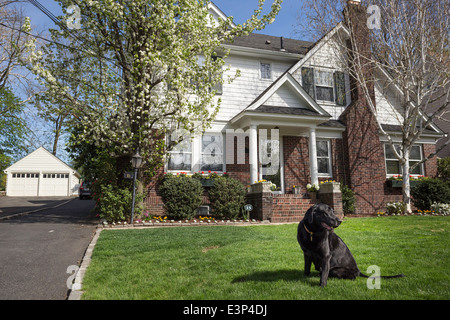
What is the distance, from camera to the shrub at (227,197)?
1080 cm

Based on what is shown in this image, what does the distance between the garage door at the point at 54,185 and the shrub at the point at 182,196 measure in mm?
26054

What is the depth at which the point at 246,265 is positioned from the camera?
4617 millimetres

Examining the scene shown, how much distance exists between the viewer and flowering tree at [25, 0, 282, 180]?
9070mm

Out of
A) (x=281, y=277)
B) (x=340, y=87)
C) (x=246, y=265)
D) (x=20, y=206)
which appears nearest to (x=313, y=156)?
(x=340, y=87)

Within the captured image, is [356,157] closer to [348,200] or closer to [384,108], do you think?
[348,200]

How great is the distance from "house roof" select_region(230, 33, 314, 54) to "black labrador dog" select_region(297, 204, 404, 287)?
39.3 feet

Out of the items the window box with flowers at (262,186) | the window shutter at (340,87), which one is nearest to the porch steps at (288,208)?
the window box with flowers at (262,186)

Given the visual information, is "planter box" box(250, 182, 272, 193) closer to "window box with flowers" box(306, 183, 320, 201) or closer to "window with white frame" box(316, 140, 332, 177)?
"window box with flowers" box(306, 183, 320, 201)

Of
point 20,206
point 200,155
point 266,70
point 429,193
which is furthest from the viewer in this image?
point 20,206

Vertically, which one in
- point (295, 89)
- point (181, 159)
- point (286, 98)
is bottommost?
point (181, 159)

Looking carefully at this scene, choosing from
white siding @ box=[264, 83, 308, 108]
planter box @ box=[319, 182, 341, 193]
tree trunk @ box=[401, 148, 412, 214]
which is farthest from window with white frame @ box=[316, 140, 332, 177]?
tree trunk @ box=[401, 148, 412, 214]

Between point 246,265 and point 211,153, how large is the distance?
27.4 ft

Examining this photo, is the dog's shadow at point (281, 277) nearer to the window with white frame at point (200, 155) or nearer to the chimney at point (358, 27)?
the window with white frame at point (200, 155)

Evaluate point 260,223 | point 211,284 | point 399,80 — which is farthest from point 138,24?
point 399,80
